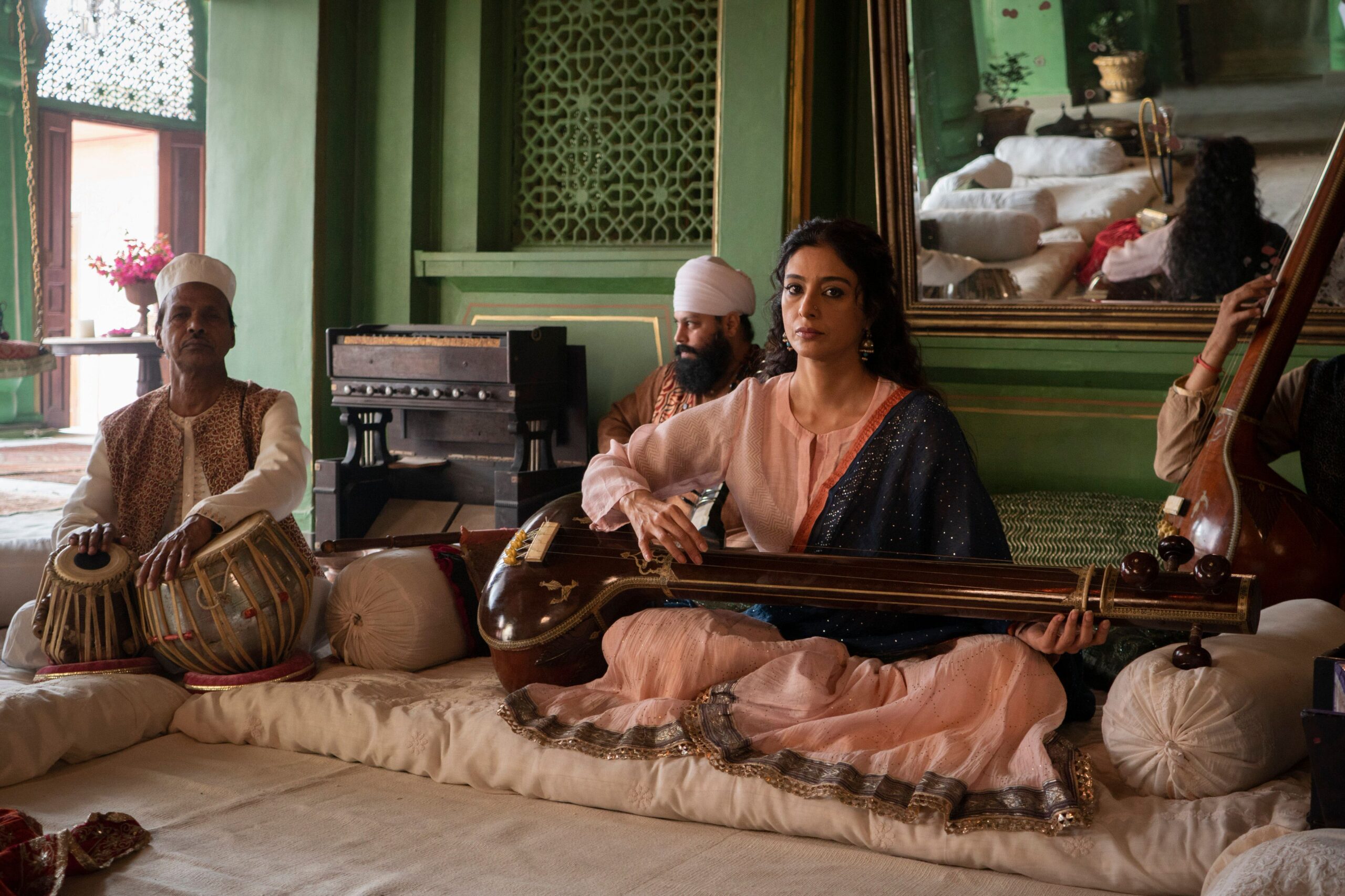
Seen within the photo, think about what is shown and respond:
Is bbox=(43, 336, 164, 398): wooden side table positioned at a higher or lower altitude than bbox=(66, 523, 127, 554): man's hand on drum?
higher

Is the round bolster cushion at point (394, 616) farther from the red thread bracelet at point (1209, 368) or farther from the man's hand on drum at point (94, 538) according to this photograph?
the red thread bracelet at point (1209, 368)

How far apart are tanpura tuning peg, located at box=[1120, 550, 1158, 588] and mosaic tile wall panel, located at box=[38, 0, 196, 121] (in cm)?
989

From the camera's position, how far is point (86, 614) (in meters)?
3.10

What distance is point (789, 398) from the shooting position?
297cm

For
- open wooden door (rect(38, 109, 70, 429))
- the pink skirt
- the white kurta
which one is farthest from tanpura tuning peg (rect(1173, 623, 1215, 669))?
open wooden door (rect(38, 109, 70, 429))

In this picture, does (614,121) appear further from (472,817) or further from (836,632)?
(472,817)

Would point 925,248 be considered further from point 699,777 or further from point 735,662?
point 699,777

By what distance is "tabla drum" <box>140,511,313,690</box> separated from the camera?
3.05 m

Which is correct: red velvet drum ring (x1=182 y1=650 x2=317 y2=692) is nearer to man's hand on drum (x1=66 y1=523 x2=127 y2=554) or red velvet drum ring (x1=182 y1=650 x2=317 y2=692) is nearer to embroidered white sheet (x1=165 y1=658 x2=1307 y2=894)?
embroidered white sheet (x1=165 y1=658 x2=1307 y2=894)

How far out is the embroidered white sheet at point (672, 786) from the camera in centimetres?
212

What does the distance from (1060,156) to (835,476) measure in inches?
80.5

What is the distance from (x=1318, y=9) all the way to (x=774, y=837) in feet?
10.2

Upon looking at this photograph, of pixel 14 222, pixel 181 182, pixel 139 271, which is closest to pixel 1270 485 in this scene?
pixel 139 271

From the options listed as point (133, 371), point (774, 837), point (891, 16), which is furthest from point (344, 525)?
point (133, 371)
